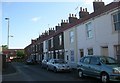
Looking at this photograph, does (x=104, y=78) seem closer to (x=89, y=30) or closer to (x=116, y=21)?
(x=116, y=21)

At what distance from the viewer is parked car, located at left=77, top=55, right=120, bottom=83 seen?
14.7 meters

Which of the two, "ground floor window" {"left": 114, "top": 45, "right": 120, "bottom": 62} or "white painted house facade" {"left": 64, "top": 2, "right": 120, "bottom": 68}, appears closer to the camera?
"ground floor window" {"left": 114, "top": 45, "right": 120, "bottom": 62}

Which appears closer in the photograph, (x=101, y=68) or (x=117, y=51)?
(x=101, y=68)

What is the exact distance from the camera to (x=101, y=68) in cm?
1571

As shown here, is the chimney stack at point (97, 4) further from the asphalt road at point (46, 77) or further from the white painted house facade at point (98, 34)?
the asphalt road at point (46, 77)

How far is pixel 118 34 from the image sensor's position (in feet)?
66.7

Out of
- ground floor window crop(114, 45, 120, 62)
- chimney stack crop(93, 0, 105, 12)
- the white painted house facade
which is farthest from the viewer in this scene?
chimney stack crop(93, 0, 105, 12)

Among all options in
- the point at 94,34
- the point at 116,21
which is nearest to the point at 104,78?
the point at 116,21

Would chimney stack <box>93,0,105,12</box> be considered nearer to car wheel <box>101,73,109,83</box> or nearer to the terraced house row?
the terraced house row

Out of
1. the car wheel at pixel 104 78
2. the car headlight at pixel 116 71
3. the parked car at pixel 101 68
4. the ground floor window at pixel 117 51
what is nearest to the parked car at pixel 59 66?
the parked car at pixel 101 68

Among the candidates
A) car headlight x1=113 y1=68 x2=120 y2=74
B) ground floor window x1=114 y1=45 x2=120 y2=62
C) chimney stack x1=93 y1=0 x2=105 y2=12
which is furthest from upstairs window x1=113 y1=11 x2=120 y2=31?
car headlight x1=113 y1=68 x2=120 y2=74

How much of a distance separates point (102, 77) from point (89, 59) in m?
2.38

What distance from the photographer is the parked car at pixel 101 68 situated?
→ 14.7 m

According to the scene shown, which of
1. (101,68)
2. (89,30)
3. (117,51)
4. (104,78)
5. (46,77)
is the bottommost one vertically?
(46,77)
